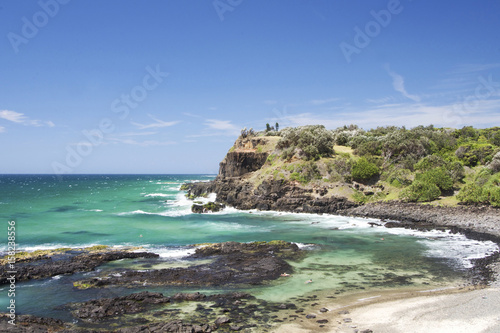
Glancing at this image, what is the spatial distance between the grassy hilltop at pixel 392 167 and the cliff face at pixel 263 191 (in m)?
1.09

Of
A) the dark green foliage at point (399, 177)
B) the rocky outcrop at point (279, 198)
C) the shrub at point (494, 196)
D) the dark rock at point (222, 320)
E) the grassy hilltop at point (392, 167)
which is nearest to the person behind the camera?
the dark rock at point (222, 320)

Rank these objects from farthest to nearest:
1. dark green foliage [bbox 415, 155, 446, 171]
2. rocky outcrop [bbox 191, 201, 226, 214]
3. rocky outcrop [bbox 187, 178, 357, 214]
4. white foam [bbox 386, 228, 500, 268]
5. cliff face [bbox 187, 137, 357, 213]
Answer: rocky outcrop [bbox 191, 201, 226, 214]
cliff face [bbox 187, 137, 357, 213]
rocky outcrop [bbox 187, 178, 357, 214]
dark green foliage [bbox 415, 155, 446, 171]
white foam [bbox 386, 228, 500, 268]

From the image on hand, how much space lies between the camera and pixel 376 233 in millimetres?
33344

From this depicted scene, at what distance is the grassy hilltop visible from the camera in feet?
136

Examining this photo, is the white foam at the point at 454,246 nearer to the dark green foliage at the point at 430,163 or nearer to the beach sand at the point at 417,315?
the beach sand at the point at 417,315

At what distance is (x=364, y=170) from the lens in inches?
1934

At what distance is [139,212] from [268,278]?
122ft

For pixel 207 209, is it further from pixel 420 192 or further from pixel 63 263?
pixel 420 192

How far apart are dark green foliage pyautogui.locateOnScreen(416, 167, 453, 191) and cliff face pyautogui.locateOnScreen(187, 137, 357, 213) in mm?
9690

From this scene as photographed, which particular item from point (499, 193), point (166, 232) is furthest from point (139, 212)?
point (499, 193)

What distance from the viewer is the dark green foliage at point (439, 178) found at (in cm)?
4159

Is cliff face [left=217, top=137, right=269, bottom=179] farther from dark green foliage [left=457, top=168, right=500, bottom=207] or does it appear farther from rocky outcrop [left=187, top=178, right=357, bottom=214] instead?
dark green foliage [left=457, top=168, right=500, bottom=207]

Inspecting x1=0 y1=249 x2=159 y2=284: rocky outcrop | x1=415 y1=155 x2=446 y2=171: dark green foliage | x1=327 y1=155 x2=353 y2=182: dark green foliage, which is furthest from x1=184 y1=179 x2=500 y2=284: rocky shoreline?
x1=0 y1=249 x2=159 y2=284: rocky outcrop

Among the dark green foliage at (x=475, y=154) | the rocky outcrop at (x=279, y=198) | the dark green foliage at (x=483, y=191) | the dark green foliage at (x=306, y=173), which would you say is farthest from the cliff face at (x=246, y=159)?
the dark green foliage at (x=483, y=191)
